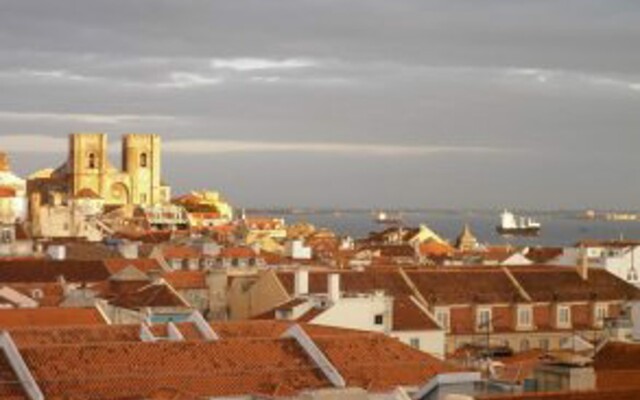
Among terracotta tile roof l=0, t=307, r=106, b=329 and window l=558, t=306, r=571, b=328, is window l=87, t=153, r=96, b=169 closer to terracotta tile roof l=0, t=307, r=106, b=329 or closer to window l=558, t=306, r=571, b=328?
window l=558, t=306, r=571, b=328

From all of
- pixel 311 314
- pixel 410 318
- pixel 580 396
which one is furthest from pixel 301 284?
pixel 580 396

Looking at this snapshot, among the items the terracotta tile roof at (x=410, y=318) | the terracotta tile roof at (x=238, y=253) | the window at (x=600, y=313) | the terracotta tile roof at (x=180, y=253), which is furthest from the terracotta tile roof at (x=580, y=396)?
the terracotta tile roof at (x=238, y=253)

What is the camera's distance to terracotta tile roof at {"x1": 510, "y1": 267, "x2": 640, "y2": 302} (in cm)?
6694

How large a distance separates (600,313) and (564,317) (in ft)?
7.01

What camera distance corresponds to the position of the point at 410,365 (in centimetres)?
3800

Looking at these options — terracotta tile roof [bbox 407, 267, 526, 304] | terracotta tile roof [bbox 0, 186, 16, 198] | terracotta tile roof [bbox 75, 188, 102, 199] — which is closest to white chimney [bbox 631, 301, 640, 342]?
terracotta tile roof [bbox 407, 267, 526, 304]

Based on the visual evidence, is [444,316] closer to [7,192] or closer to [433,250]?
[433,250]

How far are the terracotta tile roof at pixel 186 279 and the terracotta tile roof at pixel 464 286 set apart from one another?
A: 426 inches

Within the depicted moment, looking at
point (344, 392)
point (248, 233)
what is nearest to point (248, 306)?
point (344, 392)

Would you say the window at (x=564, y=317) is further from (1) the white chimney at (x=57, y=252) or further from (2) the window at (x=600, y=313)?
(1) the white chimney at (x=57, y=252)

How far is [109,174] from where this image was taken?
191875 mm

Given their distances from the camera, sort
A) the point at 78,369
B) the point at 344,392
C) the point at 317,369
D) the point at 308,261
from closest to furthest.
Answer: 1. the point at 344,392
2. the point at 78,369
3. the point at 317,369
4. the point at 308,261

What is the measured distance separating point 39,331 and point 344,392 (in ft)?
46.7

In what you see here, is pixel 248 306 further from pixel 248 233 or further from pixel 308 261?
pixel 248 233
